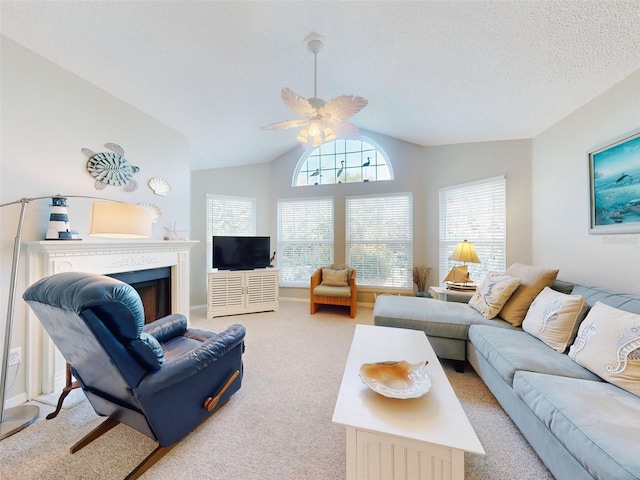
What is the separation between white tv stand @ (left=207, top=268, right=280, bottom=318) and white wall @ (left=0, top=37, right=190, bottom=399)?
5.56ft

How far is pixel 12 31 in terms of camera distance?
5.59ft

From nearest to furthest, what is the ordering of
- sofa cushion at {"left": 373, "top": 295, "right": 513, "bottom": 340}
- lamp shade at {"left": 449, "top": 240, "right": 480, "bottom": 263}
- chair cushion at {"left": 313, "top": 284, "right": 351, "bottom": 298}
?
sofa cushion at {"left": 373, "top": 295, "right": 513, "bottom": 340}, lamp shade at {"left": 449, "top": 240, "right": 480, "bottom": 263}, chair cushion at {"left": 313, "top": 284, "right": 351, "bottom": 298}

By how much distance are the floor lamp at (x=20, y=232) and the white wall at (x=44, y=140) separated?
151 millimetres

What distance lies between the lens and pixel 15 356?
1.77m

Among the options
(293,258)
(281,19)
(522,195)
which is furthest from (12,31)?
(522,195)

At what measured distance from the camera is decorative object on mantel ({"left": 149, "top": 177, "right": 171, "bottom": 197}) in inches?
113

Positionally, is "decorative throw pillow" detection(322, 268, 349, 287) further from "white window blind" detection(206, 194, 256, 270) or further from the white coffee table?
the white coffee table

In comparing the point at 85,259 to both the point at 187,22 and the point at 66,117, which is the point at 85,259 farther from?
the point at 187,22

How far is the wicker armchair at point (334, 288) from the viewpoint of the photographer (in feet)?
12.4

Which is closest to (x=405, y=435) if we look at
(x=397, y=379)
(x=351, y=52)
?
(x=397, y=379)

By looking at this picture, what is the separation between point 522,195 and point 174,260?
4.75 metres

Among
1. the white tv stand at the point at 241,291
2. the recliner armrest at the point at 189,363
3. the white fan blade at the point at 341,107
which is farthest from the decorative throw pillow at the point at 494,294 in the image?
the white tv stand at the point at 241,291

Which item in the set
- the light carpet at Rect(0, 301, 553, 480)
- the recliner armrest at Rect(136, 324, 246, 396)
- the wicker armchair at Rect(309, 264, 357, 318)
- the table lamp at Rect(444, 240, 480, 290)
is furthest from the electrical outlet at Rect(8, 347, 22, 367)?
the table lamp at Rect(444, 240, 480, 290)

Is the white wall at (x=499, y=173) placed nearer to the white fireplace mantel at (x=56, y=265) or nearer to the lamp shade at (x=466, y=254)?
A: the lamp shade at (x=466, y=254)
